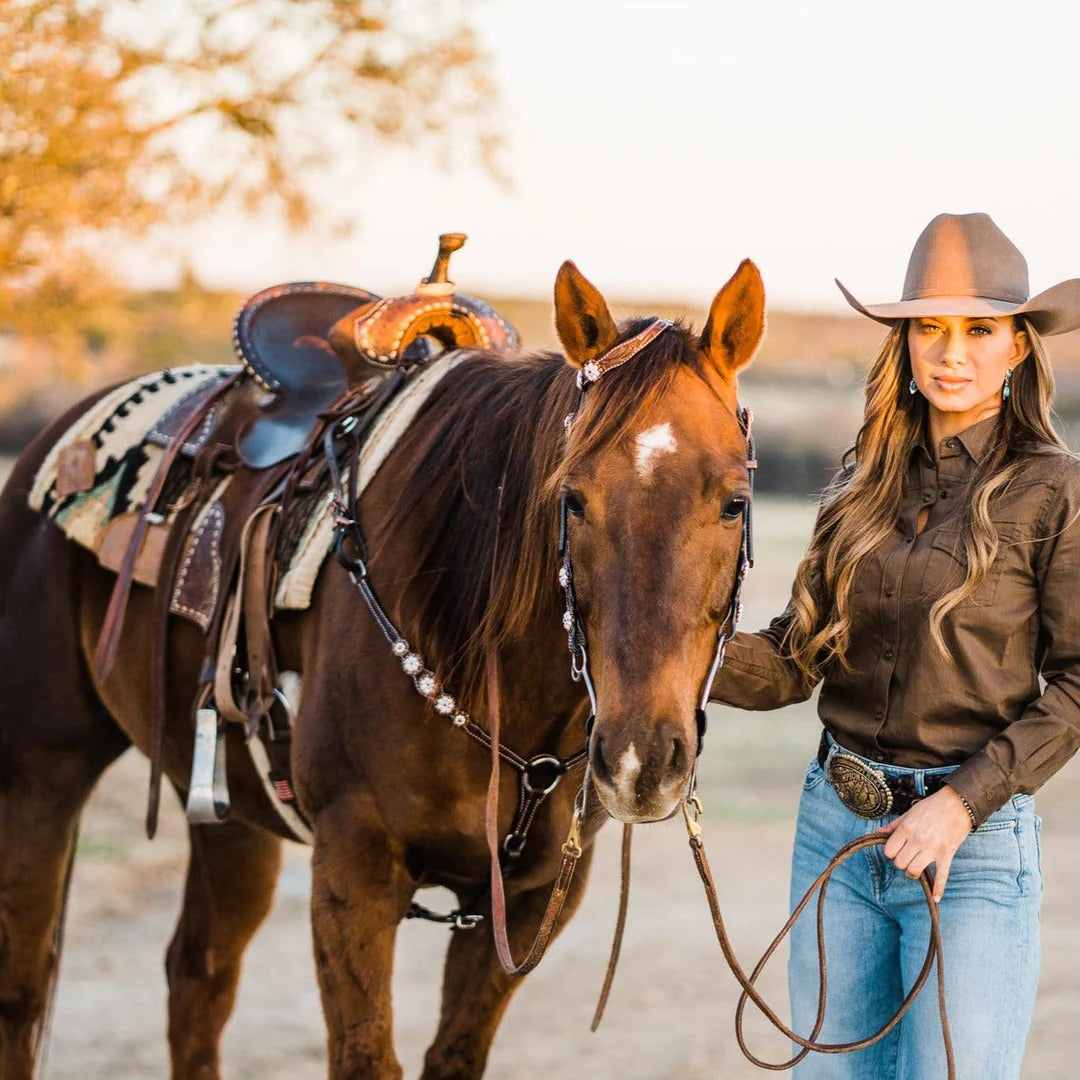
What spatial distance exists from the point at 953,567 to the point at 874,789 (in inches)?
14.9

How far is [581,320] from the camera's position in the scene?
2299 millimetres

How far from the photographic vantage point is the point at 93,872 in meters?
6.40

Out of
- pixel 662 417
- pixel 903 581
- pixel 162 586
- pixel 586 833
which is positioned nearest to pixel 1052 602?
pixel 903 581

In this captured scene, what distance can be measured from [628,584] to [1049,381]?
0.85 meters

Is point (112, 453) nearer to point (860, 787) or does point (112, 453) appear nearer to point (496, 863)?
point (496, 863)

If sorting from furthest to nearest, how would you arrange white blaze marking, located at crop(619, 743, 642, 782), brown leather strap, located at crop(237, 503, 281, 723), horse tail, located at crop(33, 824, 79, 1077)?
horse tail, located at crop(33, 824, 79, 1077)
brown leather strap, located at crop(237, 503, 281, 723)
white blaze marking, located at crop(619, 743, 642, 782)

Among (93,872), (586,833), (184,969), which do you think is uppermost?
(586,833)

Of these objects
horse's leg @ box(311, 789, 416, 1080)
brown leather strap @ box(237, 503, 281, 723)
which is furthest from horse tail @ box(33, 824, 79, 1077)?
horse's leg @ box(311, 789, 416, 1080)

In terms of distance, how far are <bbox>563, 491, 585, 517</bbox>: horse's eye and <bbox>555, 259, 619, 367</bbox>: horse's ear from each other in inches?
10.7

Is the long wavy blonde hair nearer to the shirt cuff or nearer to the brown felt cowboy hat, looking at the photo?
the brown felt cowboy hat

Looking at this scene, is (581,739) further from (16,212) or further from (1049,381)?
(16,212)

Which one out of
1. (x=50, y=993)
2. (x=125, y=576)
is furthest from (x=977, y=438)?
(x=50, y=993)

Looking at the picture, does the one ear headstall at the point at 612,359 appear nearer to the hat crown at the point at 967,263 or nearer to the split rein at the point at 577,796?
the split rein at the point at 577,796

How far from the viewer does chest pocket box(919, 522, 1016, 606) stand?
7.23 ft
